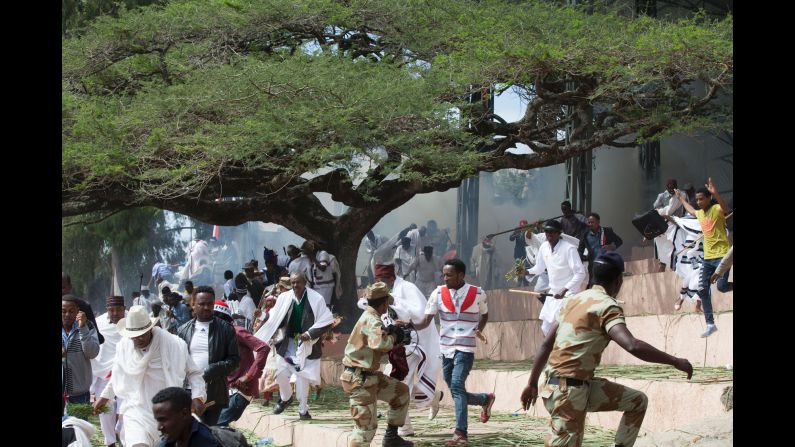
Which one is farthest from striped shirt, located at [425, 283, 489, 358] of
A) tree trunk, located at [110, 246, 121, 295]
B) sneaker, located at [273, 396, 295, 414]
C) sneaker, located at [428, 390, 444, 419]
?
tree trunk, located at [110, 246, 121, 295]

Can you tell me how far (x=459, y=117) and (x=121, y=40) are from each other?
6.27 meters

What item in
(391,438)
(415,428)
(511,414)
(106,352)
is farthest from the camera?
(106,352)

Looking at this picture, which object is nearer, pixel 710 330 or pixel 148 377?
pixel 148 377

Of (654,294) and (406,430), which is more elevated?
(654,294)

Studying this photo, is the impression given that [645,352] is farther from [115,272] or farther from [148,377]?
[115,272]

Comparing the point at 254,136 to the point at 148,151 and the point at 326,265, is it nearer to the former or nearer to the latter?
the point at 148,151

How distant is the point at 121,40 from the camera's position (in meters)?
19.4

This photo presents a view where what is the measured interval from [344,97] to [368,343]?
8190 mm

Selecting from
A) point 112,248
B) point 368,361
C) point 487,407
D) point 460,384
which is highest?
point 112,248

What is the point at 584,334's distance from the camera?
6.97 m

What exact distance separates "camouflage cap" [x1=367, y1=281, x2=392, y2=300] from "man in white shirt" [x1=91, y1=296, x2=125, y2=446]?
4.13 metres

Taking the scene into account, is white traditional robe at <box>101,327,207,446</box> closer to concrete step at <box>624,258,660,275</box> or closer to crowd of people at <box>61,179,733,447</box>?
crowd of people at <box>61,179,733,447</box>

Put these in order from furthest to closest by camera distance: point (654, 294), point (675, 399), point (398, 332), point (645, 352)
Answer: point (654, 294) → point (675, 399) → point (398, 332) → point (645, 352)

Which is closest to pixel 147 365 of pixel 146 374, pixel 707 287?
pixel 146 374
